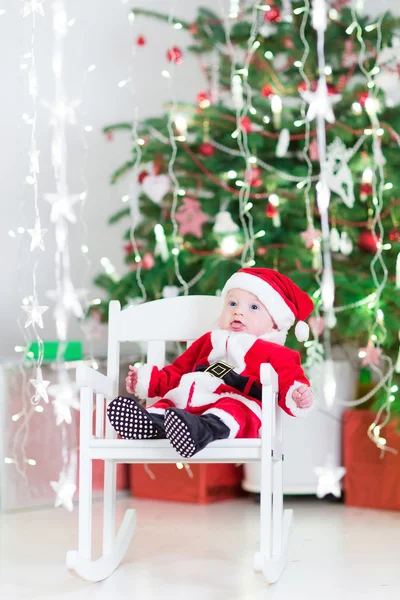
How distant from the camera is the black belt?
1746 mm

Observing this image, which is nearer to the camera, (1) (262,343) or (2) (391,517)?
(1) (262,343)

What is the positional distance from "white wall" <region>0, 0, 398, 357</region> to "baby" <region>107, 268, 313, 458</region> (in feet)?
3.60

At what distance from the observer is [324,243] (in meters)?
2.35

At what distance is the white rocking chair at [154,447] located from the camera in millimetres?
1565

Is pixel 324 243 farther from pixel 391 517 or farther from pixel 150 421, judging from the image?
pixel 150 421

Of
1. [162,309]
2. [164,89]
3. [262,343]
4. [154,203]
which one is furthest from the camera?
[164,89]

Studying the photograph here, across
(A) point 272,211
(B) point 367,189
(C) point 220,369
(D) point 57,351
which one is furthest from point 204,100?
(C) point 220,369

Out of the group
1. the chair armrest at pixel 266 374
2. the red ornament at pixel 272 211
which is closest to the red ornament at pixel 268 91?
the red ornament at pixel 272 211

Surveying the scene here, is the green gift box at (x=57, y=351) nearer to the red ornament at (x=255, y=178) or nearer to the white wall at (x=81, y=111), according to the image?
the white wall at (x=81, y=111)

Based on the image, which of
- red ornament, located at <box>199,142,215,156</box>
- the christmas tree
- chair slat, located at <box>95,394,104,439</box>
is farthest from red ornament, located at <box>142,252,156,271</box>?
chair slat, located at <box>95,394,104,439</box>

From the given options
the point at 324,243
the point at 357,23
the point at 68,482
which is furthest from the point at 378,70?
the point at 68,482

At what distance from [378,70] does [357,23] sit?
16cm

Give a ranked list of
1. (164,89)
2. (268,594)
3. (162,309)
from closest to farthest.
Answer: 1. (268,594)
2. (162,309)
3. (164,89)

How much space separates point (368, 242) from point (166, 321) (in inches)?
30.6
